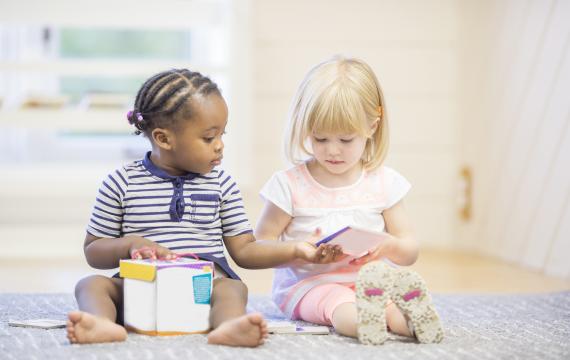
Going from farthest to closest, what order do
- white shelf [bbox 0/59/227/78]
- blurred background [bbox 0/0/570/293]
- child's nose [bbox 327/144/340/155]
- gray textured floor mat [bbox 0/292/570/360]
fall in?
white shelf [bbox 0/59/227/78], blurred background [bbox 0/0/570/293], child's nose [bbox 327/144/340/155], gray textured floor mat [bbox 0/292/570/360]

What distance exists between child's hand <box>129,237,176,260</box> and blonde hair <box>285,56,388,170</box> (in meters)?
0.34

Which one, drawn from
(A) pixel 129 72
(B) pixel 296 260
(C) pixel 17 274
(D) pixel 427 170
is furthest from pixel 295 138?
(D) pixel 427 170

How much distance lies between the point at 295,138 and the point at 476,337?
49 cm

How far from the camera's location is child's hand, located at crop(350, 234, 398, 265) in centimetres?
150

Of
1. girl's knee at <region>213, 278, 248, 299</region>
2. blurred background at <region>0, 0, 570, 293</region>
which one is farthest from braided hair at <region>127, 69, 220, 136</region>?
blurred background at <region>0, 0, 570, 293</region>

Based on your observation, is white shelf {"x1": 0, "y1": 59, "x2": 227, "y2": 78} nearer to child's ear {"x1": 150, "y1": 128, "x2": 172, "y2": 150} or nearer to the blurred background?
the blurred background

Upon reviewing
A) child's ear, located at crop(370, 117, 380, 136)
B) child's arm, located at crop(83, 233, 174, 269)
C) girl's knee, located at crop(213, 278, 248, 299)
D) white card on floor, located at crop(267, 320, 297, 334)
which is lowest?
white card on floor, located at crop(267, 320, 297, 334)

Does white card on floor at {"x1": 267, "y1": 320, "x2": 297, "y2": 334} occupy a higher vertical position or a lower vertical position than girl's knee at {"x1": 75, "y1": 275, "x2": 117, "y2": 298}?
lower

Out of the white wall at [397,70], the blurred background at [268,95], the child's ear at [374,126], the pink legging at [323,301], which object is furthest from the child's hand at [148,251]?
the white wall at [397,70]

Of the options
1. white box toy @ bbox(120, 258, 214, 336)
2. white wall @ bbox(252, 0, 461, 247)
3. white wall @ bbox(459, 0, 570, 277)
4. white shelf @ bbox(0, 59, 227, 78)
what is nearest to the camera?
white box toy @ bbox(120, 258, 214, 336)

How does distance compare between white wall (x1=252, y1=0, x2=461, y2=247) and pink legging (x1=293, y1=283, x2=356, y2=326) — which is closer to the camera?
pink legging (x1=293, y1=283, x2=356, y2=326)

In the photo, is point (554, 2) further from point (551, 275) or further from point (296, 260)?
point (296, 260)

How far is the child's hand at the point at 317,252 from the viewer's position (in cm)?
139

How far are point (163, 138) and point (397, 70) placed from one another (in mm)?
1756
